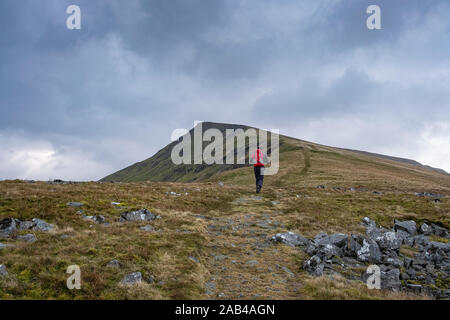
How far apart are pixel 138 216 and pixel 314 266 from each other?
10.9 metres

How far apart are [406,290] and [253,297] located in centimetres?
589

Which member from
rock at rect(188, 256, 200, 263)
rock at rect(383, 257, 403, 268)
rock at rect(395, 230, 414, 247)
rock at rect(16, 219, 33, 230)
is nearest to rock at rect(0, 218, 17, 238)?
rock at rect(16, 219, 33, 230)

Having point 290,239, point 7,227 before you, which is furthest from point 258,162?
point 7,227

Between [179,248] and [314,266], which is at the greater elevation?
[179,248]

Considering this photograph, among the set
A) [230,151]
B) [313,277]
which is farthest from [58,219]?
[230,151]

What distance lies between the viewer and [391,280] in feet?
32.5

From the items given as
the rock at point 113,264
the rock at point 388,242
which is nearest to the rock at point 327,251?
the rock at point 388,242

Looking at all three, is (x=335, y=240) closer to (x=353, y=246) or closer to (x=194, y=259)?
(x=353, y=246)

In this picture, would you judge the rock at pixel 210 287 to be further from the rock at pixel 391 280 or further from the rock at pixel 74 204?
the rock at pixel 74 204

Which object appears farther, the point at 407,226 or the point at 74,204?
the point at 407,226

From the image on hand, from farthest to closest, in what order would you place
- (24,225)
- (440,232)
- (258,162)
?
(258,162) < (440,232) < (24,225)

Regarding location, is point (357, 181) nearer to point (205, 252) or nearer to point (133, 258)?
point (205, 252)

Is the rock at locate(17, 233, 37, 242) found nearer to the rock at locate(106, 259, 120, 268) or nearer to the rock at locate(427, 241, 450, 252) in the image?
the rock at locate(106, 259, 120, 268)

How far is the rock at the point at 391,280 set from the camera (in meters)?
9.60
